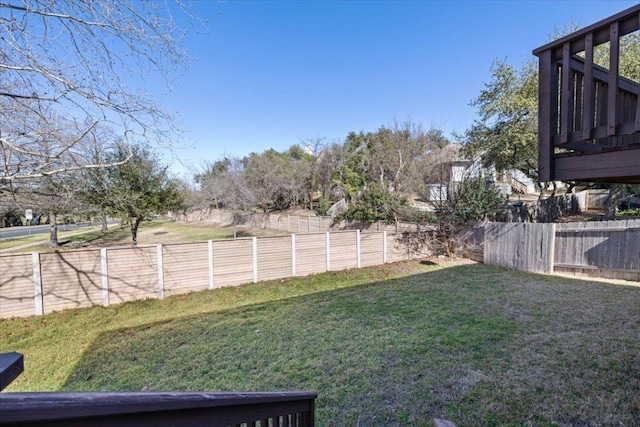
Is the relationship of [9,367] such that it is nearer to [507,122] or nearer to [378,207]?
[378,207]

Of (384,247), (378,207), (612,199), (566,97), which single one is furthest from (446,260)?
(566,97)

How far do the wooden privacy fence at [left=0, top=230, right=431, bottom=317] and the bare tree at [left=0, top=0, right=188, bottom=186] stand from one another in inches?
115

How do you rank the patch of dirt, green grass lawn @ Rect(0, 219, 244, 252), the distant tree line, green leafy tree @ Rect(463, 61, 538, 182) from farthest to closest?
1. the distant tree line
2. green grass lawn @ Rect(0, 219, 244, 252)
3. green leafy tree @ Rect(463, 61, 538, 182)
4. the patch of dirt

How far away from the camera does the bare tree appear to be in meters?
2.65

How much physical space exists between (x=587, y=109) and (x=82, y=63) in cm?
429

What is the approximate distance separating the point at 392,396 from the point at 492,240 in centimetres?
726

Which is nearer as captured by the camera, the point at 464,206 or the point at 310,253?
the point at 310,253

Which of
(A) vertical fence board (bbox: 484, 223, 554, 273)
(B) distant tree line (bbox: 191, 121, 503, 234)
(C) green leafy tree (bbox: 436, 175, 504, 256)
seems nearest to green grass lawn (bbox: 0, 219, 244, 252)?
(B) distant tree line (bbox: 191, 121, 503, 234)

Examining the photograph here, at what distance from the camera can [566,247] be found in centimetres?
733

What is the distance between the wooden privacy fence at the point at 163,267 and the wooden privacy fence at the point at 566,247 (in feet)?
10.3

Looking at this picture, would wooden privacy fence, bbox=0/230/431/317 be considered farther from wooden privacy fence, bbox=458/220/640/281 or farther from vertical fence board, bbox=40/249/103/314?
wooden privacy fence, bbox=458/220/640/281

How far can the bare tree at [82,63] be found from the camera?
2.65m

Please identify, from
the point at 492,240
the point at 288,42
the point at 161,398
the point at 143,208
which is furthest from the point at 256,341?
the point at 288,42

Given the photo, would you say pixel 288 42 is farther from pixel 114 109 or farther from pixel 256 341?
pixel 256 341
